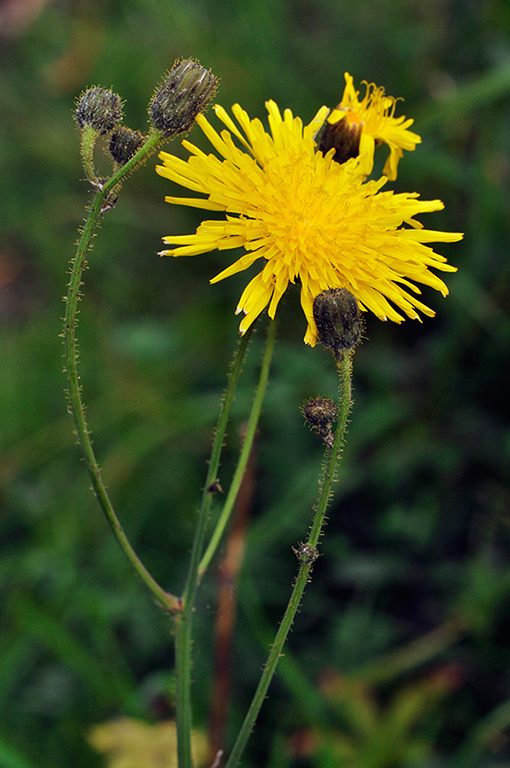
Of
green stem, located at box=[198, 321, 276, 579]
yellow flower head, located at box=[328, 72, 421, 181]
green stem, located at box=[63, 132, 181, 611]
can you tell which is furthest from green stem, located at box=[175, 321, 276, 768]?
yellow flower head, located at box=[328, 72, 421, 181]

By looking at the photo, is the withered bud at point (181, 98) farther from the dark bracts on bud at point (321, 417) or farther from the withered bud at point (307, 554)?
the withered bud at point (307, 554)

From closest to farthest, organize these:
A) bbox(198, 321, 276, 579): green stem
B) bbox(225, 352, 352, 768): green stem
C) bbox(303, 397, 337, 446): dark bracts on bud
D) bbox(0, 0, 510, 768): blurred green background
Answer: bbox(225, 352, 352, 768): green stem < bbox(303, 397, 337, 446): dark bracts on bud < bbox(198, 321, 276, 579): green stem < bbox(0, 0, 510, 768): blurred green background

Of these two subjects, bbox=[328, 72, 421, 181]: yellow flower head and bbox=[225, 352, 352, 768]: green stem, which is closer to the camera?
bbox=[225, 352, 352, 768]: green stem

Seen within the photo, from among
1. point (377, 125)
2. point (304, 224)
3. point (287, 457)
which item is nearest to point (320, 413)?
point (304, 224)

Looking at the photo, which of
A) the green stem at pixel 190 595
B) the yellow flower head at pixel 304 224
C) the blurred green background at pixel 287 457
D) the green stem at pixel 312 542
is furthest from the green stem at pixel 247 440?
the blurred green background at pixel 287 457

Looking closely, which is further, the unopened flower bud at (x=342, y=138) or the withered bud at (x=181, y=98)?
the unopened flower bud at (x=342, y=138)

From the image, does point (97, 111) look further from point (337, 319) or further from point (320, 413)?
point (320, 413)

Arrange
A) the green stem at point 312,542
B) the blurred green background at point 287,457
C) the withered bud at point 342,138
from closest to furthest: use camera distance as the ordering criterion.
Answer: the green stem at point 312,542 < the withered bud at point 342,138 < the blurred green background at point 287,457

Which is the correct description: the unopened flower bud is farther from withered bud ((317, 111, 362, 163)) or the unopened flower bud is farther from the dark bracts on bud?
the dark bracts on bud
